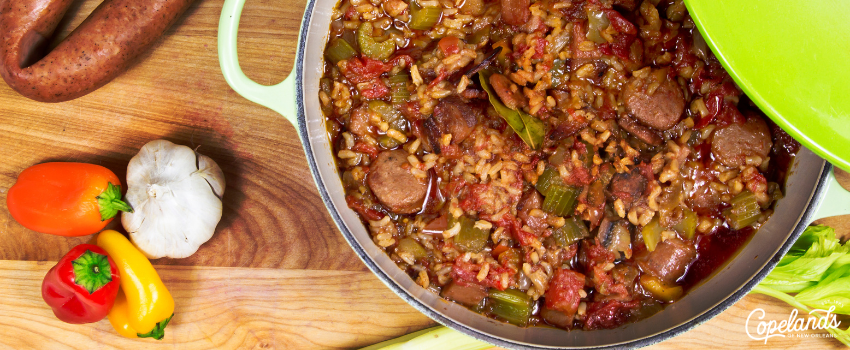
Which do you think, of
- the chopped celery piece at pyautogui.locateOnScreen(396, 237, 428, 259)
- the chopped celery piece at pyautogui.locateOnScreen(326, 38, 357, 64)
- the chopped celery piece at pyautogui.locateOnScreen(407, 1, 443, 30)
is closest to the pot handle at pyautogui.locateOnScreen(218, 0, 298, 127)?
the chopped celery piece at pyautogui.locateOnScreen(326, 38, 357, 64)

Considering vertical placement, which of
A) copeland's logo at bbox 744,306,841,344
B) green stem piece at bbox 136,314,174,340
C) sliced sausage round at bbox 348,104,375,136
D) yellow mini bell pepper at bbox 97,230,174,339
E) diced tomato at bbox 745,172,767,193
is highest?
sliced sausage round at bbox 348,104,375,136

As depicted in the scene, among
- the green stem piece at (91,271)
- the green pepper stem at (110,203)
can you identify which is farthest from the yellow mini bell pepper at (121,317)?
the green pepper stem at (110,203)

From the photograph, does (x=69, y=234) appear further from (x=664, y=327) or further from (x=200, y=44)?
(x=664, y=327)

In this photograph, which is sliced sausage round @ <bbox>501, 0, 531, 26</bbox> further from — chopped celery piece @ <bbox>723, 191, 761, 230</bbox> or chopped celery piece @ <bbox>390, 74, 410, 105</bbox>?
chopped celery piece @ <bbox>723, 191, 761, 230</bbox>

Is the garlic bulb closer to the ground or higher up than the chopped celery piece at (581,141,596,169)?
closer to the ground

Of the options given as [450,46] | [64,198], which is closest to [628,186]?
[450,46]

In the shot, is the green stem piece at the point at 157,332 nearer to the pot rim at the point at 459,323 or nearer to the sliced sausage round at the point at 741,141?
the pot rim at the point at 459,323

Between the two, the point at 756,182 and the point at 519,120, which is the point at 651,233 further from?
the point at 519,120
